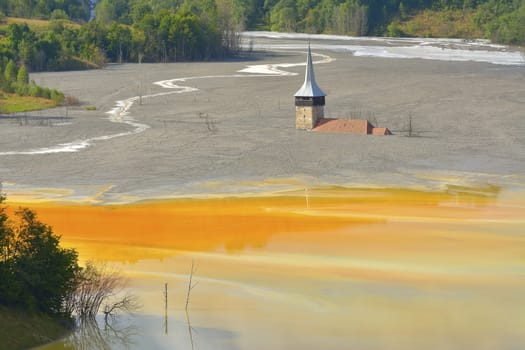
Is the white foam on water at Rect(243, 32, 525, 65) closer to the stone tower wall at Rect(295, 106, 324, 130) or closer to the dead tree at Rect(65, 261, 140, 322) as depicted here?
the stone tower wall at Rect(295, 106, 324, 130)

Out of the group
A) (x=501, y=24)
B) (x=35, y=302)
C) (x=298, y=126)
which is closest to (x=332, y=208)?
(x=35, y=302)

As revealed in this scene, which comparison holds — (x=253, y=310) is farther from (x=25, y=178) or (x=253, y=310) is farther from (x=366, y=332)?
(x=25, y=178)

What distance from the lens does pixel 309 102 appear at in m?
60.0

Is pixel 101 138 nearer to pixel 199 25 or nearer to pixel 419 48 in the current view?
pixel 199 25

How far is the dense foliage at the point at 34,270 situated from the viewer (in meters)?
23.5

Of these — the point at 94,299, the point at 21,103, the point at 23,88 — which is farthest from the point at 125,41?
the point at 94,299

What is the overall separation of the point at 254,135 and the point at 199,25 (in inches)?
2911

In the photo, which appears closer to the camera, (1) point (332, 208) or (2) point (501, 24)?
(1) point (332, 208)

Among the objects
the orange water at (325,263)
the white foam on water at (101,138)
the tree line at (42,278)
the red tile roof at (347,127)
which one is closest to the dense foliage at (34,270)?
the tree line at (42,278)

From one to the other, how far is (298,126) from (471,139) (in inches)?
402

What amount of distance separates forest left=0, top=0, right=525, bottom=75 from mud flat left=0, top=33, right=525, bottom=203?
11004 millimetres

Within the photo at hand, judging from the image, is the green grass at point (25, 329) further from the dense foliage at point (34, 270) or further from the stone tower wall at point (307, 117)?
the stone tower wall at point (307, 117)

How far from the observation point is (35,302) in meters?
23.8

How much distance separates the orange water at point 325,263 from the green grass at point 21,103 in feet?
111
